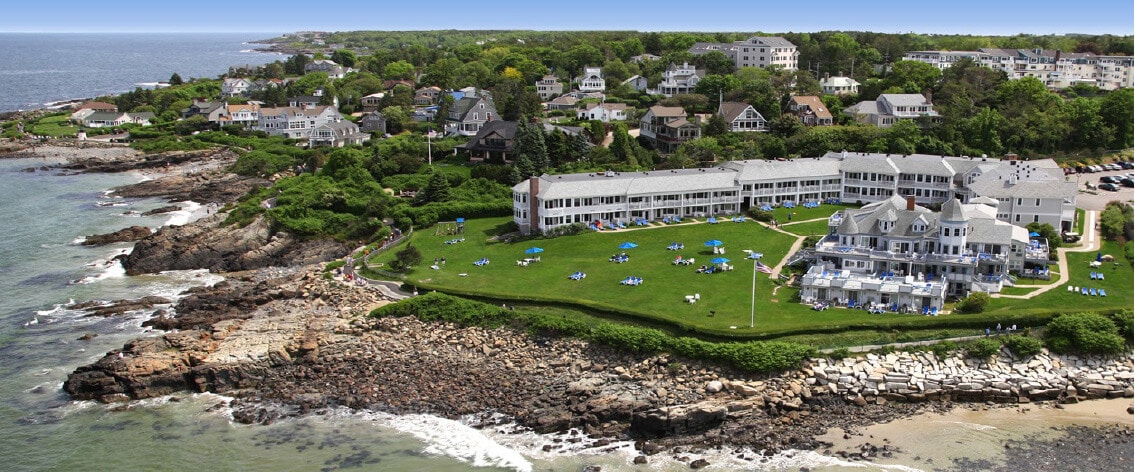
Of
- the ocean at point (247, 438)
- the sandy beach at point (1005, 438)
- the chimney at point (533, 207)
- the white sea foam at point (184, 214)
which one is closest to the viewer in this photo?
the sandy beach at point (1005, 438)

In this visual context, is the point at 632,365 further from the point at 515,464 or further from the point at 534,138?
the point at 534,138

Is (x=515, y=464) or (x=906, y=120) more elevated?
(x=906, y=120)

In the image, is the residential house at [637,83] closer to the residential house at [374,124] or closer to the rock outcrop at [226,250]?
the residential house at [374,124]

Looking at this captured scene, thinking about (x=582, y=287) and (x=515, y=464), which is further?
(x=582, y=287)

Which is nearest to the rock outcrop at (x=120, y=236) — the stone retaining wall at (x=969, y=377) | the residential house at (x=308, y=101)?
the stone retaining wall at (x=969, y=377)

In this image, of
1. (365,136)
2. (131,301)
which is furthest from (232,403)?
(365,136)

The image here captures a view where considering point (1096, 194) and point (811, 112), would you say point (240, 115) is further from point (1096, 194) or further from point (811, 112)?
point (1096, 194)

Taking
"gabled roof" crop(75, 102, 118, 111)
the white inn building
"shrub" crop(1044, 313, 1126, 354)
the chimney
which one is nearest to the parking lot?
the white inn building
